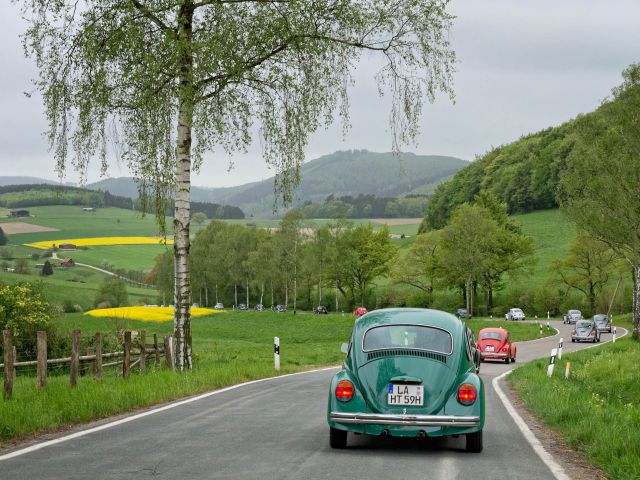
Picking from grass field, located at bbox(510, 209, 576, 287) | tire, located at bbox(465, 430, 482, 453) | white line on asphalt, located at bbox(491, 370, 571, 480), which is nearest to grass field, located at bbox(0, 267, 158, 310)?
grass field, located at bbox(510, 209, 576, 287)

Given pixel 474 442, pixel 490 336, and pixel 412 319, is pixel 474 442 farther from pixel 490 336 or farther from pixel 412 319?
pixel 490 336

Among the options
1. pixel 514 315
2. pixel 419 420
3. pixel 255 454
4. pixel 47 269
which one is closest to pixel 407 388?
pixel 419 420

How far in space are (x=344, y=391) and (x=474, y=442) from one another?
1.61 metres

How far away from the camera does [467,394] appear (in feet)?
31.4

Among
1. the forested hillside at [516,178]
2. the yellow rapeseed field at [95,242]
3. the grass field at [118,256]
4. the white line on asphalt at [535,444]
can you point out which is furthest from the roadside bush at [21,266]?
the white line on asphalt at [535,444]

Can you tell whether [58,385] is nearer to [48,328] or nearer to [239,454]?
[239,454]

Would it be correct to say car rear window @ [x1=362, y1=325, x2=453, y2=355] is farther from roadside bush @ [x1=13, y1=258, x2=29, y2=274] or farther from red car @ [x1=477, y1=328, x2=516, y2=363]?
roadside bush @ [x1=13, y1=258, x2=29, y2=274]

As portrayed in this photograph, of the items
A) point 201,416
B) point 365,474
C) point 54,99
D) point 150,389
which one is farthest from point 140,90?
point 365,474

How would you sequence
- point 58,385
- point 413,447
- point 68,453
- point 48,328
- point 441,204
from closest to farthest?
point 68,453, point 413,447, point 58,385, point 48,328, point 441,204

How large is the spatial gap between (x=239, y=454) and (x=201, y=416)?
373 cm

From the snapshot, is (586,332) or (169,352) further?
(586,332)

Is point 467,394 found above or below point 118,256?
above

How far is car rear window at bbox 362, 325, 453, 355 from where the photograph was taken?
10.0m

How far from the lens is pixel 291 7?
671 inches
